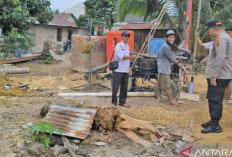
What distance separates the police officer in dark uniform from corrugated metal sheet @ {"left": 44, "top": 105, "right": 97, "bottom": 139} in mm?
2030

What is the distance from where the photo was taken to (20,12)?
13258 millimetres

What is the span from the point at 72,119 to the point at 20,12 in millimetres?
10520

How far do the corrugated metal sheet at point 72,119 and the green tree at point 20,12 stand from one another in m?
9.48

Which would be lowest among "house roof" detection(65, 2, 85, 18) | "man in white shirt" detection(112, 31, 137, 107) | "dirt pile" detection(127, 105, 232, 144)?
"dirt pile" detection(127, 105, 232, 144)

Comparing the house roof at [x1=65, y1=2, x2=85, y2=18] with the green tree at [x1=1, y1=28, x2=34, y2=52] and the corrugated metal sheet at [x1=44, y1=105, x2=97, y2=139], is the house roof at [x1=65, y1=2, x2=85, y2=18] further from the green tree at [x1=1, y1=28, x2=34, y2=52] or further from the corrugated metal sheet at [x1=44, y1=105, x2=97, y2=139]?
the corrugated metal sheet at [x1=44, y1=105, x2=97, y2=139]

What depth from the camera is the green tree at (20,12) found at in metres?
12.7

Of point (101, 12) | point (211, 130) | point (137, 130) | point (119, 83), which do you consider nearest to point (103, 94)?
point (119, 83)

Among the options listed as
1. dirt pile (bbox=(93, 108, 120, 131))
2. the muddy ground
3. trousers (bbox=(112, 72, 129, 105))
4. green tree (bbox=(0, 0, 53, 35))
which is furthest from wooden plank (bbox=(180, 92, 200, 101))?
green tree (bbox=(0, 0, 53, 35))

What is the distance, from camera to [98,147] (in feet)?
13.2

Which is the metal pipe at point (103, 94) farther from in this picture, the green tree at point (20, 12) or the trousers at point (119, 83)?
the green tree at point (20, 12)

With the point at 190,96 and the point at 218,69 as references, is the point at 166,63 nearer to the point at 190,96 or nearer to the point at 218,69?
the point at 190,96

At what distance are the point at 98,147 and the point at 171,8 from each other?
8.13m

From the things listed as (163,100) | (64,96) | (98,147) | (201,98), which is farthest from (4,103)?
(201,98)

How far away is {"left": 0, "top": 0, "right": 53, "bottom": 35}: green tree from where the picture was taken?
12695mm
